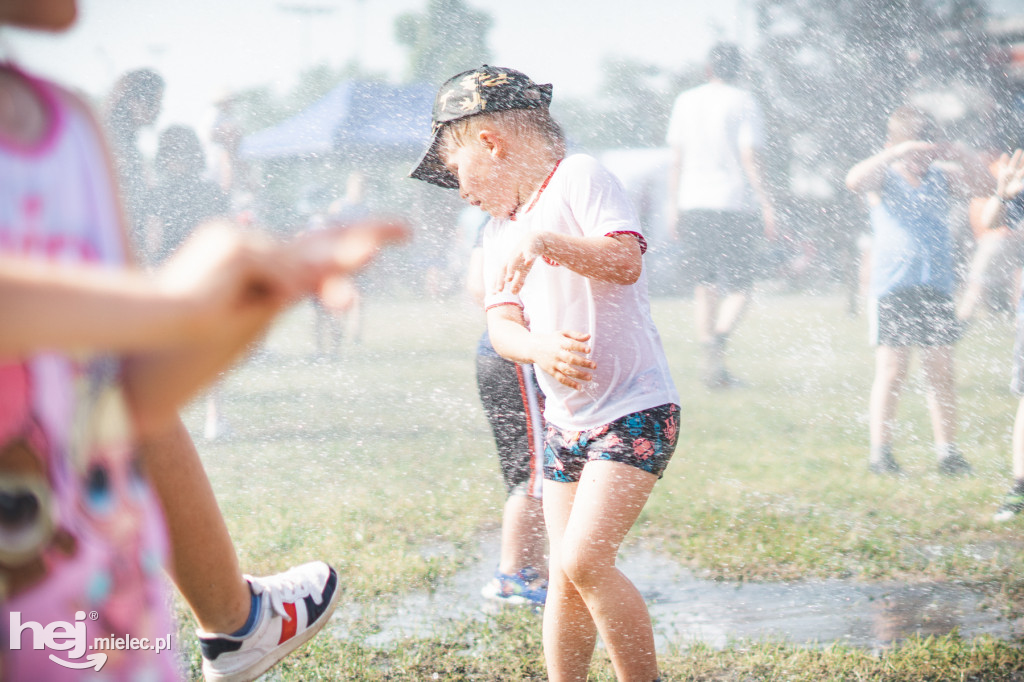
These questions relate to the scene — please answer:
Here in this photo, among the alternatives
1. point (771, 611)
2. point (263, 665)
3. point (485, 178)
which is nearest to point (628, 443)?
point (485, 178)

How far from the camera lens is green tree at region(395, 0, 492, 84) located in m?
6.62

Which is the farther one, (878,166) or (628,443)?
(878,166)

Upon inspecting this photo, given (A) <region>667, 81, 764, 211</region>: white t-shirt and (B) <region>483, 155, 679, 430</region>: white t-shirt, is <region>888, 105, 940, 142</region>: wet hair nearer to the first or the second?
(A) <region>667, 81, 764, 211</region>: white t-shirt

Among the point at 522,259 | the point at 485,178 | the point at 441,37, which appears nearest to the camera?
the point at 522,259

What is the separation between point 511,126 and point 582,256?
405 mm

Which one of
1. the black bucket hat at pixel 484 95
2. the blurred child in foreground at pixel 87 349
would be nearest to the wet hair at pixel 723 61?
the black bucket hat at pixel 484 95

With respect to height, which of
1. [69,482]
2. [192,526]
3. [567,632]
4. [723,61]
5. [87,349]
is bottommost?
[567,632]

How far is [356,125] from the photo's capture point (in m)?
7.22

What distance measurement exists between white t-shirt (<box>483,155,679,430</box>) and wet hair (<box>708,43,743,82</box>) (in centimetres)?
337

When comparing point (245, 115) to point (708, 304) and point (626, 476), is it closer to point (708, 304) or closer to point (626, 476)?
point (708, 304)

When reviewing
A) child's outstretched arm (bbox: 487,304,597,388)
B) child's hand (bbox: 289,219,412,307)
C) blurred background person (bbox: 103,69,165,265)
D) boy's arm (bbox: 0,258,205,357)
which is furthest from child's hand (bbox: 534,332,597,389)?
blurred background person (bbox: 103,69,165,265)

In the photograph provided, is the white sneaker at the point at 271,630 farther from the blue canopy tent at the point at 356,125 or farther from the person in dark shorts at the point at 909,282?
the blue canopy tent at the point at 356,125

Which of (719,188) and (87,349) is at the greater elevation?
(719,188)

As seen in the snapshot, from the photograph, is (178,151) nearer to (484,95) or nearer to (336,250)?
(484,95)
